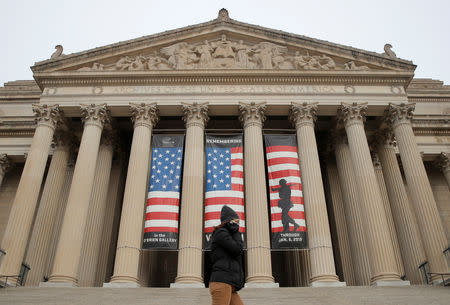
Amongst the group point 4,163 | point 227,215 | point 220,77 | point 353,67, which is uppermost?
point 353,67

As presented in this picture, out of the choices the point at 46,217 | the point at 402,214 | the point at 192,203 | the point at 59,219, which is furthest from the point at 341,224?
the point at 46,217

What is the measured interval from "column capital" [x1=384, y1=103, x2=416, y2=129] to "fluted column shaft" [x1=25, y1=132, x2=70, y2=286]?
59.3 ft

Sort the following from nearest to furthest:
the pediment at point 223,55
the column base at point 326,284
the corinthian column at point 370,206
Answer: the column base at point 326,284, the corinthian column at point 370,206, the pediment at point 223,55

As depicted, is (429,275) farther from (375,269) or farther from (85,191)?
(85,191)

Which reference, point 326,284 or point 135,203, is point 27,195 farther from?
point 326,284

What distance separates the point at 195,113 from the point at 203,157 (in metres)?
2.48

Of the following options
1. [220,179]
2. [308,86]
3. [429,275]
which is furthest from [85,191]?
[429,275]

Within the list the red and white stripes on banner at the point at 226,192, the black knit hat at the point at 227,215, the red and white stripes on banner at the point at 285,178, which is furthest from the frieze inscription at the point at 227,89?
the black knit hat at the point at 227,215

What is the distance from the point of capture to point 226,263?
214 inches

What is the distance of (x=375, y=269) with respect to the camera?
1678 centimetres

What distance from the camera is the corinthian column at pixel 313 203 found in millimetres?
16438

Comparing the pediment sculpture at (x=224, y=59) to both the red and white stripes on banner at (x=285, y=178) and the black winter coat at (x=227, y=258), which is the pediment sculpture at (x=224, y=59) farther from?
the black winter coat at (x=227, y=258)

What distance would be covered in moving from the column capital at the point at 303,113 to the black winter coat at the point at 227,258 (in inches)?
608

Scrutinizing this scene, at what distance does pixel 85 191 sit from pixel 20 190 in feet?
10.3
